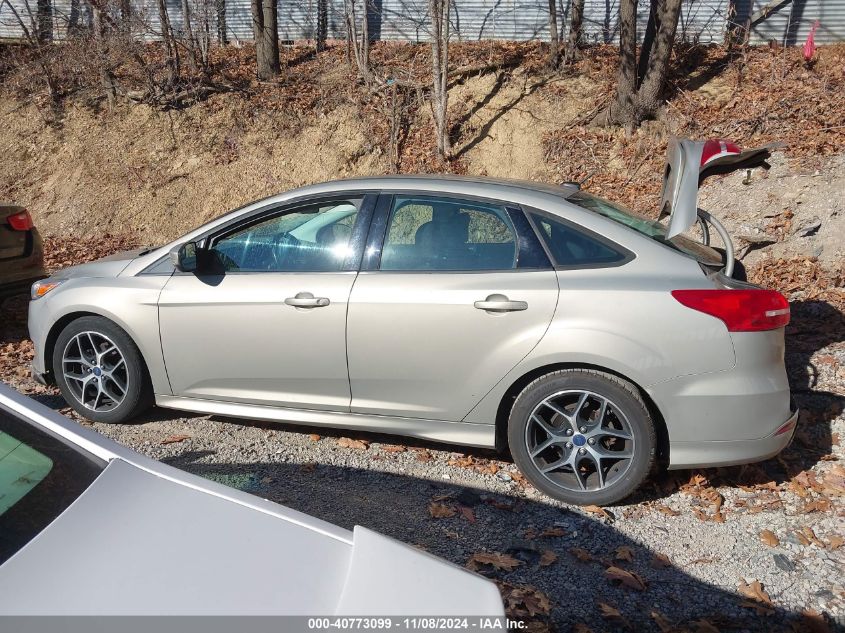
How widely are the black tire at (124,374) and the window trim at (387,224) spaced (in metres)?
1.73

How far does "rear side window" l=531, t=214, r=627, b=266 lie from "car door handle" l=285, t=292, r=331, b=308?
4.29ft

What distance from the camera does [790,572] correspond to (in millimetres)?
3568

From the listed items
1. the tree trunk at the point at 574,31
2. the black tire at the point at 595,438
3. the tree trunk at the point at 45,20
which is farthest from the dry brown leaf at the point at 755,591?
the tree trunk at the point at 45,20

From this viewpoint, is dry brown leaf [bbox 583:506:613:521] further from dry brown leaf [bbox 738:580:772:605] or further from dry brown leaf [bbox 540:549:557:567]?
dry brown leaf [bbox 738:580:772:605]

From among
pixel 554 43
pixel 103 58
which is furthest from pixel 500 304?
pixel 103 58

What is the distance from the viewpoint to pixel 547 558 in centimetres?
366

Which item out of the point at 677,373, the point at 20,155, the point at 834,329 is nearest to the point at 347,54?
the point at 20,155

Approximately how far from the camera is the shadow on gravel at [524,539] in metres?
3.26

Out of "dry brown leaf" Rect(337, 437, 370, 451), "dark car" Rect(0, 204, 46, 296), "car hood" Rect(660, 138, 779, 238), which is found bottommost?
"dry brown leaf" Rect(337, 437, 370, 451)

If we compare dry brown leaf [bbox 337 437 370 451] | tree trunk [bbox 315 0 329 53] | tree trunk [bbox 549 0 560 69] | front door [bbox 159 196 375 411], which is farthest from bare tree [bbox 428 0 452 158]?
dry brown leaf [bbox 337 437 370 451]

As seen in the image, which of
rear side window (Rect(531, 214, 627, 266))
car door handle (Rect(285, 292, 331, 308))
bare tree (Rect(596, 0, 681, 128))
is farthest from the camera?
bare tree (Rect(596, 0, 681, 128))

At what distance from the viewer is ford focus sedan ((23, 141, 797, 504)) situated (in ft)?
12.9

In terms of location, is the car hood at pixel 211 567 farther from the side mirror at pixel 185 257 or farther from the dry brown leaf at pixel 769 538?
the side mirror at pixel 185 257

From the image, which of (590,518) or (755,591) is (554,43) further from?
(755,591)
